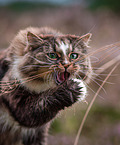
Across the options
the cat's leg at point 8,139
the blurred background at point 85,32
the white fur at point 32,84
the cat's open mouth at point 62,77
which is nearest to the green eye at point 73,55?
the cat's open mouth at point 62,77

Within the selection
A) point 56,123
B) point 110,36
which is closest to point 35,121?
point 56,123

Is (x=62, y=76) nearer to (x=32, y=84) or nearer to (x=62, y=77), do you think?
(x=62, y=77)

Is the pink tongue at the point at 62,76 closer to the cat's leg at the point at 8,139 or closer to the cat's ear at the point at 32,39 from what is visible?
the cat's ear at the point at 32,39

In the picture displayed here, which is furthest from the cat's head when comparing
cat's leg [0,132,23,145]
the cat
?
cat's leg [0,132,23,145]

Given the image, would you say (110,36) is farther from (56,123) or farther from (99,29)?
(56,123)

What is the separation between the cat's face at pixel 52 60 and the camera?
6.89ft

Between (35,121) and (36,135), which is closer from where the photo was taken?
(35,121)

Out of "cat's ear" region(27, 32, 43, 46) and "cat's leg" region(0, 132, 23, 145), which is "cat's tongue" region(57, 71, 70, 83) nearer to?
"cat's ear" region(27, 32, 43, 46)

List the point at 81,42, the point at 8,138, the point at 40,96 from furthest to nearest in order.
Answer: the point at 8,138 < the point at 81,42 < the point at 40,96

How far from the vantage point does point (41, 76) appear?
221 centimetres

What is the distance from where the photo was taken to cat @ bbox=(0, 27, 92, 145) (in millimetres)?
2133

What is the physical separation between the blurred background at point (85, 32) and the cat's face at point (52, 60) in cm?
106

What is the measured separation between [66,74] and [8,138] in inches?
52.1

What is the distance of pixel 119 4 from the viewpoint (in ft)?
40.7
